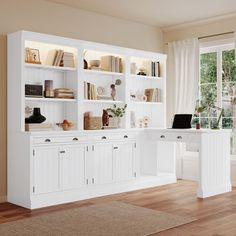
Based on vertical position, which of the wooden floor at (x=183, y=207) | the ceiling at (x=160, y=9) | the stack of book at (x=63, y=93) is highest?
the ceiling at (x=160, y=9)

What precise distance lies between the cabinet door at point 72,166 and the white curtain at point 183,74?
2.35 metres

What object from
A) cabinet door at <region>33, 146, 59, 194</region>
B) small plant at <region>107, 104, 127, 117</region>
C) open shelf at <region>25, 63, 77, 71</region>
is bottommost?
cabinet door at <region>33, 146, 59, 194</region>

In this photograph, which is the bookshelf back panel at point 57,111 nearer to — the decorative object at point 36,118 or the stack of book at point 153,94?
the decorative object at point 36,118

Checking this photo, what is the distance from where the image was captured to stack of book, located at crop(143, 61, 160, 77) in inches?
267

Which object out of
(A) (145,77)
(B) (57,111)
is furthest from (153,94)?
(B) (57,111)

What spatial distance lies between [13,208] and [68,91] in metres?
1.68

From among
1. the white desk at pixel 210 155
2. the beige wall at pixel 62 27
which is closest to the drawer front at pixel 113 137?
the white desk at pixel 210 155

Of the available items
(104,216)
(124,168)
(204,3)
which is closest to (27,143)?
(104,216)

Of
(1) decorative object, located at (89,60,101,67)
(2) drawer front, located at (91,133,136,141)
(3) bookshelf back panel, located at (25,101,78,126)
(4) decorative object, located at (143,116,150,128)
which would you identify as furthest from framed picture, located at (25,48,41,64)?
(4) decorative object, located at (143,116,150,128)

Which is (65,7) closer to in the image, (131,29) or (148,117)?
(131,29)

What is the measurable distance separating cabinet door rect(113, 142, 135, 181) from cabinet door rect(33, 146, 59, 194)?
1039 mm

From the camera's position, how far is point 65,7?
5.97 metres

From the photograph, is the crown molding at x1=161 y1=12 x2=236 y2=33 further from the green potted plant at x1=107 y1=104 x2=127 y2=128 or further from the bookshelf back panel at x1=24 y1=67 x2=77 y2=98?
the bookshelf back panel at x1=24 y1=67 x2=77 y2=98

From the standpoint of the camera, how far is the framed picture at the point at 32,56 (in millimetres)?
5156
